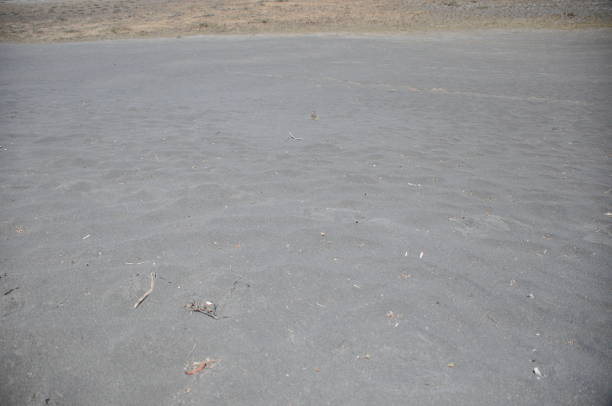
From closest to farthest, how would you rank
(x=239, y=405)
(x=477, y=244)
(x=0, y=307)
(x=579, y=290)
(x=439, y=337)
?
(x=239, y=405) → (x=439, y=337) → (x=0, y=307) → (x=579, y=290) → (x=477, y=244)

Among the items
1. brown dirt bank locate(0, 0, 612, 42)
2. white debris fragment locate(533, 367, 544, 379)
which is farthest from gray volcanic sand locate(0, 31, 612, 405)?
brown dirt bank locate(0, 0, 612, 42)

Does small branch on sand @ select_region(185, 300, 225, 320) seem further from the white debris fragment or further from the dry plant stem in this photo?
the white debris fragment

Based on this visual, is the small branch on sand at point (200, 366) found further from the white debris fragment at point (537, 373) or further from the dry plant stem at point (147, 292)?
the white debris fragment at point (537, 373)

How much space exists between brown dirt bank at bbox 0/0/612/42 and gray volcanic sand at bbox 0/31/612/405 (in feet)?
45.4

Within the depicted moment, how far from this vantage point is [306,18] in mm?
21578

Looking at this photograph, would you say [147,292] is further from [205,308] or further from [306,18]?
[306,18]

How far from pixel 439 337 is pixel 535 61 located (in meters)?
11.8

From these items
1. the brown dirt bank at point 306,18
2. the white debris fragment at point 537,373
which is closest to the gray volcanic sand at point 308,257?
the white debris fragment at point 537,373

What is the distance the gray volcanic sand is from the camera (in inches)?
75.2

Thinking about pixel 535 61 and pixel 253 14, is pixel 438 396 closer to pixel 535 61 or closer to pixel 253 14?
pixel 535 61

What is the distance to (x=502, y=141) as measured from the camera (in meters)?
5.42

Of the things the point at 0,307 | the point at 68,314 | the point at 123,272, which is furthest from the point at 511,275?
the point at 0,307

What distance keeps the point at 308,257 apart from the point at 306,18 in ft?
70.5

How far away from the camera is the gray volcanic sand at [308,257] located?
1909mm
